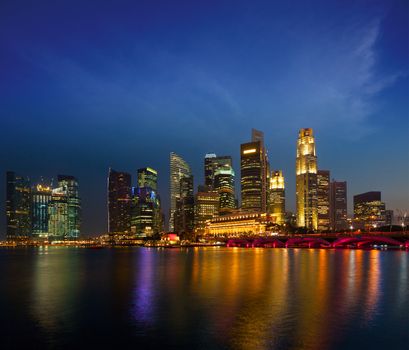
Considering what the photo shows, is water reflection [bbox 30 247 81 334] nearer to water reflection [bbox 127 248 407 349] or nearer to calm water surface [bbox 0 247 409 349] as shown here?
calm water surface [bbox 0 247 409 349]

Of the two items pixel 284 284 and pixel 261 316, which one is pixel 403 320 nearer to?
pixel 261 316

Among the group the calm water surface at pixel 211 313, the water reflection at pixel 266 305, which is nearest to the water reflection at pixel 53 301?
the calm water surface at pixel 211 313

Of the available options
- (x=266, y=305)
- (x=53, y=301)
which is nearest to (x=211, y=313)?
(x=266, y=305)

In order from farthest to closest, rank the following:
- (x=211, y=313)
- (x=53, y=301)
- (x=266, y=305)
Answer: (x=53, y=301)
(x=266, y=305)
(x=211, y=313)

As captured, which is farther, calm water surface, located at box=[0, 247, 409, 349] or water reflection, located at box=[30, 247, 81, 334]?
water reflection, located at box=[30, 247, 81, 334]

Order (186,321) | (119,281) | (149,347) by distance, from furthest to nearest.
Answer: (119,281), (186,321), (149,347)

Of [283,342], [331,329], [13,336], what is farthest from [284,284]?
[13,336]

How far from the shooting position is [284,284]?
59219 millimetres

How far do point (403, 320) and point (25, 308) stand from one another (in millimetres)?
33573

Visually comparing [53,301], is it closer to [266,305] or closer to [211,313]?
[211,313]


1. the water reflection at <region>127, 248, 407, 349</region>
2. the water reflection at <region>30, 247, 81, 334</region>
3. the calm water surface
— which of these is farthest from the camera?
the water reflection at <region>30, 247, 81, 334</region>

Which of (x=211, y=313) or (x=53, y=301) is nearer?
(x=211, y=313)

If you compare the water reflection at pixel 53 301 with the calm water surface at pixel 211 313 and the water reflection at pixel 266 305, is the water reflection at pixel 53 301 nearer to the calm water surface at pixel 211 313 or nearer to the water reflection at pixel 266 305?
the calm water surface at pixel 211 313

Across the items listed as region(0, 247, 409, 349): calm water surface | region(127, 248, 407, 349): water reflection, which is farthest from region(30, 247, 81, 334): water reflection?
region(127, 248, 407, 349): water reflection
